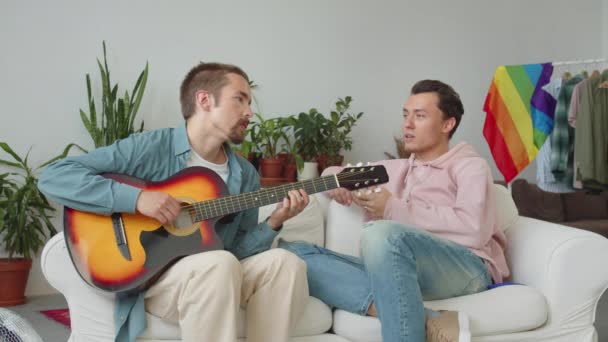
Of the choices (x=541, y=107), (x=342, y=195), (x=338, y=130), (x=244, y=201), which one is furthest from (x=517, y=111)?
(x=244, y=201)

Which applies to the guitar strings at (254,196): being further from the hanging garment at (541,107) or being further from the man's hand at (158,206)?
the hanging garment at (541,107)

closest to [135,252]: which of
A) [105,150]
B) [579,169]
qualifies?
[105,150]

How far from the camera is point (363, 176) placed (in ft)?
6.64

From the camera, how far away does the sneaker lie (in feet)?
5.53

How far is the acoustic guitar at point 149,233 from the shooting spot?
1.65m

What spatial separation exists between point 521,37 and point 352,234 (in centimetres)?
336

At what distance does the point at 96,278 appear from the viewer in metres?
1.64

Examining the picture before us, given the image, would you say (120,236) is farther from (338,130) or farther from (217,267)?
(338,130)

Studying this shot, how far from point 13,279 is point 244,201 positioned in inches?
83.2

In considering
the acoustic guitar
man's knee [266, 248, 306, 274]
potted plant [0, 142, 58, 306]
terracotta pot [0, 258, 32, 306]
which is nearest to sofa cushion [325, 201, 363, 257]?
the acoustic guitar

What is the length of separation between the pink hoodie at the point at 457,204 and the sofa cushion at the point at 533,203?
254cm

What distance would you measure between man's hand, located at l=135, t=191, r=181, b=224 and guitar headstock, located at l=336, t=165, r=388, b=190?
59 cm

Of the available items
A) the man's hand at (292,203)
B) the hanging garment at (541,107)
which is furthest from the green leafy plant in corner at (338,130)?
the man's hand at (292,203)

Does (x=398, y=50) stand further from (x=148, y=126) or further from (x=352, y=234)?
(x=352, y=234)
